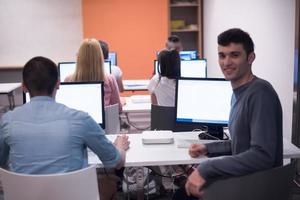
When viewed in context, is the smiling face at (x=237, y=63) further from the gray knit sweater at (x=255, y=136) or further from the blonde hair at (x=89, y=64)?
the blonde hair at (x=89, y=64)

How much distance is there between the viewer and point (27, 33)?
24.5 ft

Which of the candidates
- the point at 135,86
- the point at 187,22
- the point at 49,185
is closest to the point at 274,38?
the point at 135,86

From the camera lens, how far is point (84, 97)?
2.97m

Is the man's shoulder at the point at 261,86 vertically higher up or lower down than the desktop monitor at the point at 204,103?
higher up

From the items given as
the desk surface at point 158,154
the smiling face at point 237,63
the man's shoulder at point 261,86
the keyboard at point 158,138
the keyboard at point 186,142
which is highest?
the smiling face at point 237,63

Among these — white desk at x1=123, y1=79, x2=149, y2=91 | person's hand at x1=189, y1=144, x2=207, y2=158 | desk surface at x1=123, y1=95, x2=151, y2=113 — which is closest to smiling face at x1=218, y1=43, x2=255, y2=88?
person's hand at x1=189, y1=144, x2=207, y2=158

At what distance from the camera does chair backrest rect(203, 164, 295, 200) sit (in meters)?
1.49

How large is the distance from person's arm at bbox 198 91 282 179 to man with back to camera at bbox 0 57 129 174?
58 cm

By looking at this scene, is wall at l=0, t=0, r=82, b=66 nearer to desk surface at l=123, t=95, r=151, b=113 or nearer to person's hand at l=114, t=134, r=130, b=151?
desk surface at l=123, t=95, r=151, b=113

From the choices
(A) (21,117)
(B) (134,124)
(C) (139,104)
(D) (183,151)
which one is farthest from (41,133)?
(B) (134,124)

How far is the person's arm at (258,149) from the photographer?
1670mm

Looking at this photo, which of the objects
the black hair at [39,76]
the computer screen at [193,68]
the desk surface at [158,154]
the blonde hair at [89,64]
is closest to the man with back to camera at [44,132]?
the black hair at [39,76]

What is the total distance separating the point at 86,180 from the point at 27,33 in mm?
6110

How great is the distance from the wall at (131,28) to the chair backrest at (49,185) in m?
5.87
